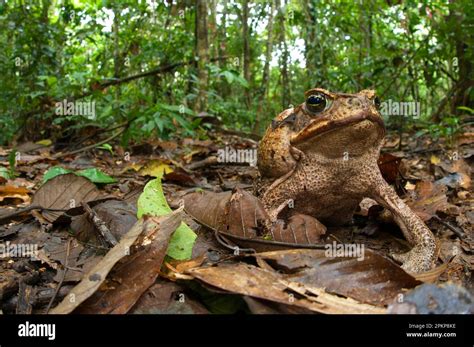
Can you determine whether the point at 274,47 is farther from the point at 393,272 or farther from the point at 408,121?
the point at 393,272

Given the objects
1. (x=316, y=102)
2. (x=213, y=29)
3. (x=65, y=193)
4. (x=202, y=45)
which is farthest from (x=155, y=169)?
(x=213, y=29)

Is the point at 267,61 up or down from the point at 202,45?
up

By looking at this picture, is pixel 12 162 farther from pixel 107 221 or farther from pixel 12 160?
pixel 107 221

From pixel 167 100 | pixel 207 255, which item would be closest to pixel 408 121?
pixel 167 100
